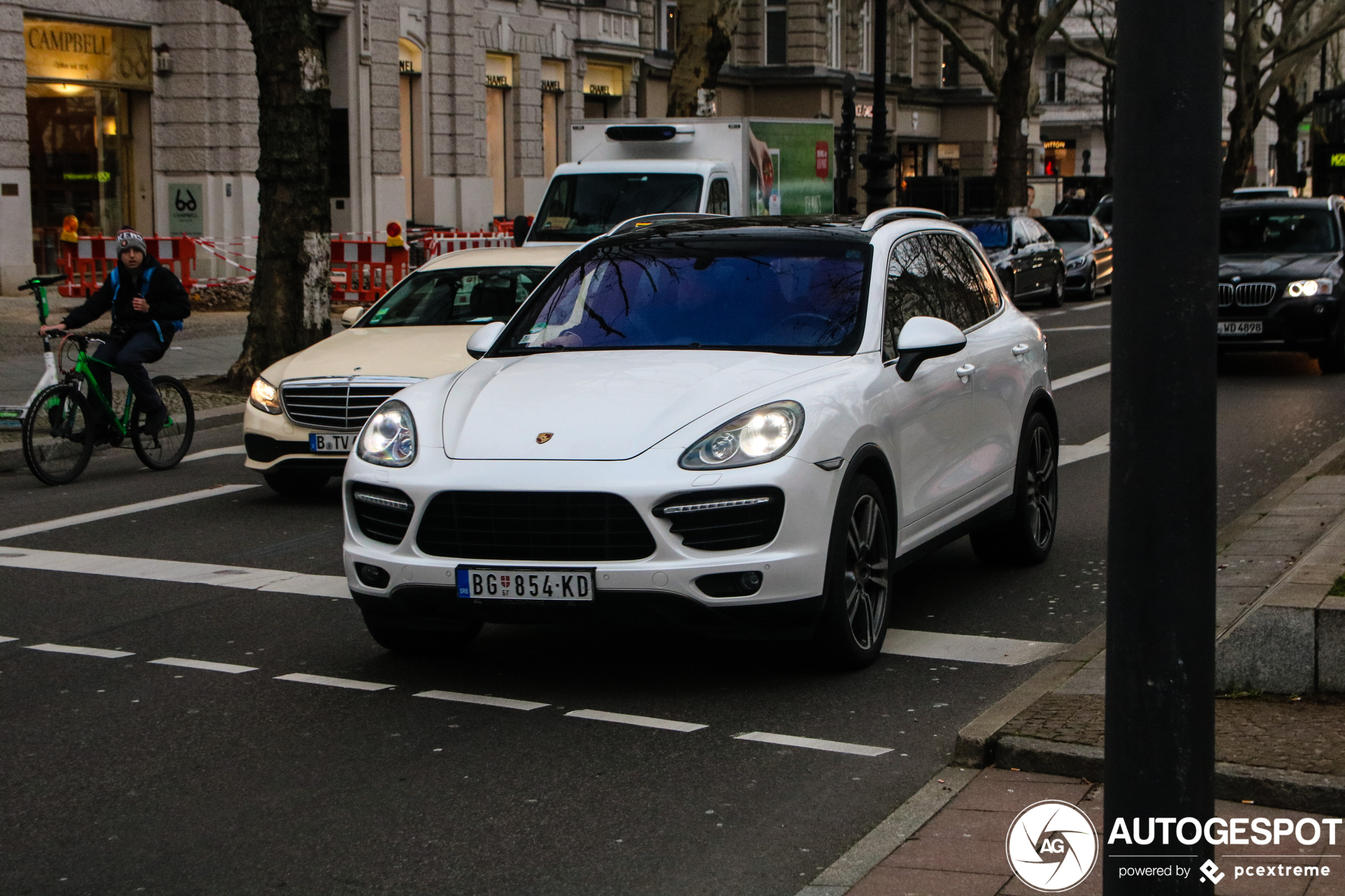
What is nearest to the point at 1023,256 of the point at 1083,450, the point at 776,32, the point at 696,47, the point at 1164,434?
the point at 696,47

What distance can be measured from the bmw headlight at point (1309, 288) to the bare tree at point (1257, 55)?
1136 inches

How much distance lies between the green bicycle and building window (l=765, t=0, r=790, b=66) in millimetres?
44678

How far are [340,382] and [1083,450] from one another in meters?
5.35

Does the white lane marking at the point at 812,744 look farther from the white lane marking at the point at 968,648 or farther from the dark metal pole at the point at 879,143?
the dark metal pole at the point at 879,143

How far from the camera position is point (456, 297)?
12.2m

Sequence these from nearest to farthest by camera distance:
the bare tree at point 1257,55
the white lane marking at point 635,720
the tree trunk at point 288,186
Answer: the white lane marking at point 635,720, the tree trunk at point 288,186, the bare tree at point 1257,55

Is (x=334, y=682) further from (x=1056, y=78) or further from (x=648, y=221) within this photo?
(x=1056, y=78)

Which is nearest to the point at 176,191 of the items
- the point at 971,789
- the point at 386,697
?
the point at 386,697

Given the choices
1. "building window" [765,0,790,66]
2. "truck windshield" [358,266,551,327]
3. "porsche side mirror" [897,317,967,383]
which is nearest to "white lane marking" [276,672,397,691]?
"porsche side mirror" [897,317,967,383]

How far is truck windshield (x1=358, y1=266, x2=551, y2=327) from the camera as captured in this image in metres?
12.0

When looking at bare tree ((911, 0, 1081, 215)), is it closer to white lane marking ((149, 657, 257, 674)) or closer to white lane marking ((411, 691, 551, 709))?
white lane marking ((149, 657, 257, 674))

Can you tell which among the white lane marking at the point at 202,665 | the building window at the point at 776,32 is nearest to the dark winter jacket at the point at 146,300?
the white lane marking at the point at 202,665

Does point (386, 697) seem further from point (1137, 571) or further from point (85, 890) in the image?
point (1137, 571)

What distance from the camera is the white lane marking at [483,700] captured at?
617 cm
